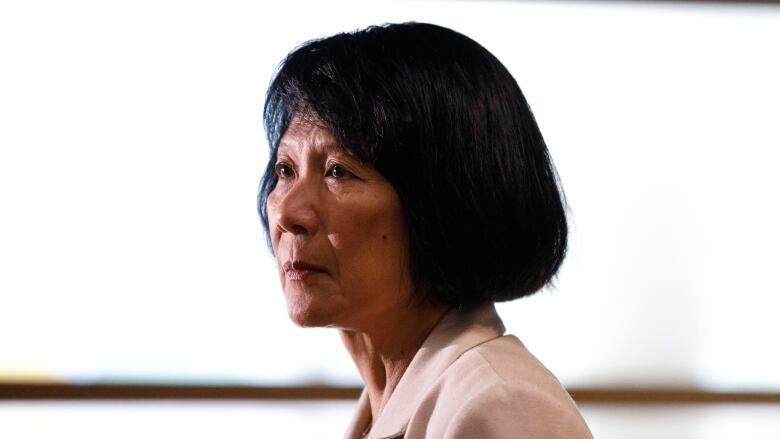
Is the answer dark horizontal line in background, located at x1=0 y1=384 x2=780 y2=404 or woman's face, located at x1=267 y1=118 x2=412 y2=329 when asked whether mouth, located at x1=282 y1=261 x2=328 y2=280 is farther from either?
dark horizontal line in background, located at x1=0 y1=384 x2=780 y2=404

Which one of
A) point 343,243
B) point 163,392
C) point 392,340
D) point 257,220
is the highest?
point 343,243

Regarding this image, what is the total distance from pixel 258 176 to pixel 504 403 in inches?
62.0

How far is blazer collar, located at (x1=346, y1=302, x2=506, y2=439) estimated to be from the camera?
1048 millimetres

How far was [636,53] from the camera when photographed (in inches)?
101

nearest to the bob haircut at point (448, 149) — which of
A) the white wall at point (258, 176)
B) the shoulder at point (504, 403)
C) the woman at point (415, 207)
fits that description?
the woman at point (415, 207)

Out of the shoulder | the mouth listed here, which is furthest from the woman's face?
the shoulder

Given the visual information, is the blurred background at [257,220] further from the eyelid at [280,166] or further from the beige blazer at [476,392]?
the beige blazer at [476,392]

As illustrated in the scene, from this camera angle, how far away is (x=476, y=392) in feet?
3.13

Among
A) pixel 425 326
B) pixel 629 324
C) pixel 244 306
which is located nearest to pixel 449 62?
pixel 425 326

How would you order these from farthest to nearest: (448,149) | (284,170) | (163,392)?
(163,392)
(284,170)
(448,149)

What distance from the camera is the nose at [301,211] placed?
42.8 inches

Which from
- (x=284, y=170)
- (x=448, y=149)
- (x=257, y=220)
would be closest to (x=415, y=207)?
(x=448, y=149)

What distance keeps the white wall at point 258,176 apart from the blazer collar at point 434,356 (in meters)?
1.33

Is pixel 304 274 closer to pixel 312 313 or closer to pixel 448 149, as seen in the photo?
pixel 312 313
